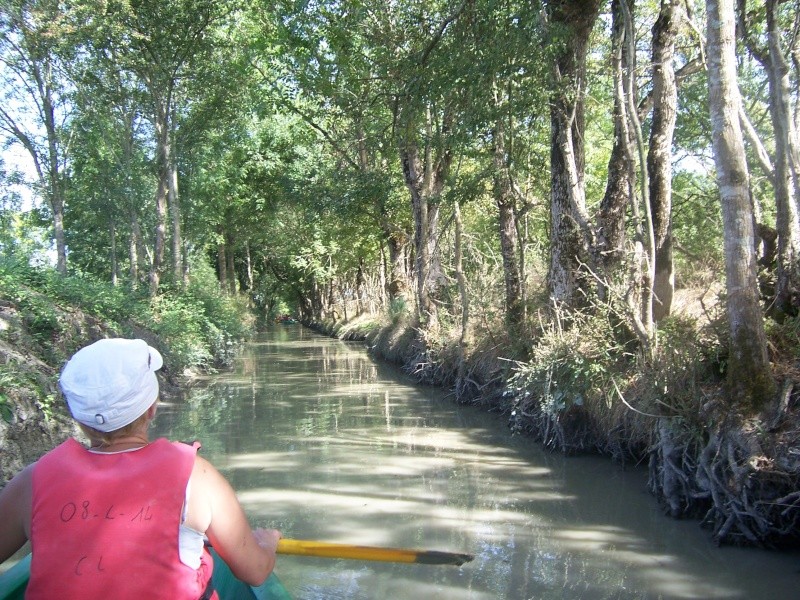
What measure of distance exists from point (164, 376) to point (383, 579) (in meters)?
10.7

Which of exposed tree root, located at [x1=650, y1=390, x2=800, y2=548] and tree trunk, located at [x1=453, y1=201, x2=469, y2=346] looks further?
tree trunk, located at [x1=453, y1=201, x2=469, y2=346]

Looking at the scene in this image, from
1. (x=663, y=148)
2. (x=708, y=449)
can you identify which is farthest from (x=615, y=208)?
(x=708, y=449)

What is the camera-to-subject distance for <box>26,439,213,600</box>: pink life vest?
1.93 m

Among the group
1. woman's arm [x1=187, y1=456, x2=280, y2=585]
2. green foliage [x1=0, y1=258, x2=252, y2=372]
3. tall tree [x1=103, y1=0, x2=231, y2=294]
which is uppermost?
tall tree [x1=103, y1=0, x2=231, y2=294]

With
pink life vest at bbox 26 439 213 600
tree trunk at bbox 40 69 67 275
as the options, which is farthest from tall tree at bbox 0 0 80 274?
pink life vest at bbox 26 439 213 600

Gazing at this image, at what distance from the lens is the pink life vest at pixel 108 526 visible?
6.34ft

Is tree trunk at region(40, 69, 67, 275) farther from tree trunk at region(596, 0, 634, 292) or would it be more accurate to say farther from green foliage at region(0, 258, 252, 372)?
tree trunk at region(596, 0, 634, 292)

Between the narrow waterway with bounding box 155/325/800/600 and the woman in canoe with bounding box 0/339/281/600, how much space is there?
10.8 ft

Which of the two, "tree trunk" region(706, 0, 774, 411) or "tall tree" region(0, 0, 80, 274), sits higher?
"tall tree" region(0, 0, 80, 274)

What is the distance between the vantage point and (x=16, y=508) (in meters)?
2.09

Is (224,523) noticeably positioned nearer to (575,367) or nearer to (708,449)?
(708,449)

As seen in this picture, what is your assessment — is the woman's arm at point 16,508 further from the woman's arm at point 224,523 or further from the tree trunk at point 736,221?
the tree trunk at point 736,221

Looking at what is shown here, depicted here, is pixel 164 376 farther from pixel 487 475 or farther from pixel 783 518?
pixel 783 518

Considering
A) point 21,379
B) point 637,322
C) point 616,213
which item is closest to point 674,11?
point 616,213
